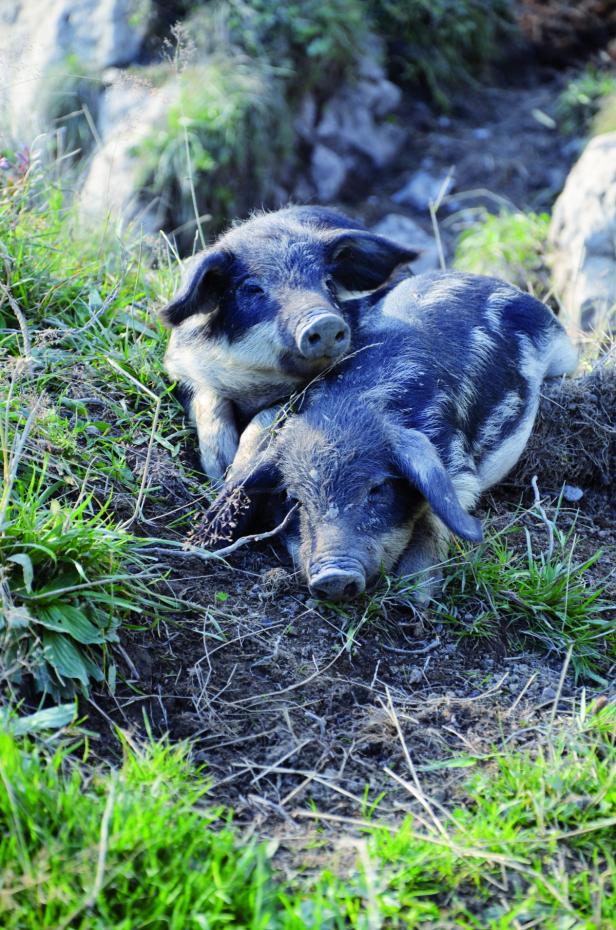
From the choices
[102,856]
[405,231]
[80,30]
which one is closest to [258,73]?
[80,30]

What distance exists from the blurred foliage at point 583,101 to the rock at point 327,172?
2258 millimetres

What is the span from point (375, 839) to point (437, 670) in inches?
38.6

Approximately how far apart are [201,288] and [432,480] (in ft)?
4.96

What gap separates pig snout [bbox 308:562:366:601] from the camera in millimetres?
3684

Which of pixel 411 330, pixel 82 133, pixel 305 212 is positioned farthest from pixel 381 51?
pixel 411 330

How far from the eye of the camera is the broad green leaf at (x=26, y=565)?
3167 mm

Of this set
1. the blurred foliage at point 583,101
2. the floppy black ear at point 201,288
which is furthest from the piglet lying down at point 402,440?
the blurred foliage at point 583,101

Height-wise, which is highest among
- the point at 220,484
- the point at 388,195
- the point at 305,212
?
the point at 305,212

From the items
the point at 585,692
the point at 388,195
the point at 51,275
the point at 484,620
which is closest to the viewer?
the point at 585,692

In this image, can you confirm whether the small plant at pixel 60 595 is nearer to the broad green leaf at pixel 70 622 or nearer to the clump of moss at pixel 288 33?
the broad green leaf at pixel 70 622

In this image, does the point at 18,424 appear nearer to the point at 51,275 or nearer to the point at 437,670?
the point at 51,275

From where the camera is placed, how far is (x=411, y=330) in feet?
15.1

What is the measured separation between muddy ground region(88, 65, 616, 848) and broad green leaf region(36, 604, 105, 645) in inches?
5.7

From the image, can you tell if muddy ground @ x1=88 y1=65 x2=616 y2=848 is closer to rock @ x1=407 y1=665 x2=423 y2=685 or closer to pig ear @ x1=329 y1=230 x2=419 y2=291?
rock @ x1=407 y1=665 x2=423 y2=685
